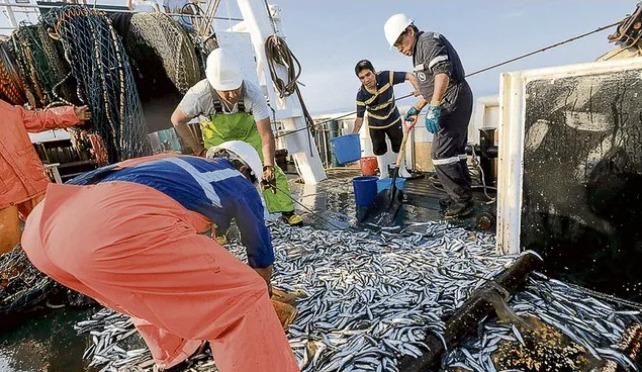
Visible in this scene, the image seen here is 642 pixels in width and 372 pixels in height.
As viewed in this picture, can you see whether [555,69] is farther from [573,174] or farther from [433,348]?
[433,348]

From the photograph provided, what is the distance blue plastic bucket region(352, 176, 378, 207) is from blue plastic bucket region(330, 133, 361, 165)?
286 cm

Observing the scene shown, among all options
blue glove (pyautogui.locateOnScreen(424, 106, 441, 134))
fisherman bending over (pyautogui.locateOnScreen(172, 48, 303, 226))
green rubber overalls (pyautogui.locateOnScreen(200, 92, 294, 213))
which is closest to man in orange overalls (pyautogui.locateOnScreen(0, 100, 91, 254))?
fisherman bending over (pyautogui.locateOnScreen(172, 48, 303, 226))

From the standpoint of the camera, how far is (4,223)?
4.56 meters

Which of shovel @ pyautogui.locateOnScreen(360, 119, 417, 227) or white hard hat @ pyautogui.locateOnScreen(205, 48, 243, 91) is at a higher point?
white hard hat @ pyautogui.locateOnScreen(205, 48, 243, 91)

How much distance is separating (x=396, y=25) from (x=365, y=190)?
2629mm

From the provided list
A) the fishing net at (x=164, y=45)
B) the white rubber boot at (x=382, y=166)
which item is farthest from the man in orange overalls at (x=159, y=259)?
the white rubber boot at (x=382, y=166)

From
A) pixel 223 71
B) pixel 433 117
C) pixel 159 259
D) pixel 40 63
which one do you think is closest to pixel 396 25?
pixel 433 117

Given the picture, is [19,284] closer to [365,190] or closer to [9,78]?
[9,78]

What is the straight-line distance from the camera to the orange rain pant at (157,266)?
158 centimetres

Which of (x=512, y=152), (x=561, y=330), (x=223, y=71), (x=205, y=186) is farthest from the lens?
(x=223, y=71)

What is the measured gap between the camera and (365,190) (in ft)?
19.4

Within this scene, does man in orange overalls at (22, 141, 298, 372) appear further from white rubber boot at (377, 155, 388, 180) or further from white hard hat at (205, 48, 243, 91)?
white rubber boot at (377, 155, 388, 180)

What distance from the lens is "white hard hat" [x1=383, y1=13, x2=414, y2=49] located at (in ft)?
16.2

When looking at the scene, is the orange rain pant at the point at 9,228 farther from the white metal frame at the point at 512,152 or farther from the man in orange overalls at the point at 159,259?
the white metal frame at the point at 512,152
